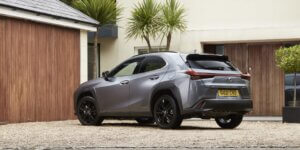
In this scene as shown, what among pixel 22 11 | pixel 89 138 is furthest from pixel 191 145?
pixel 22 11

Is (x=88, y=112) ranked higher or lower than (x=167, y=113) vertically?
lower

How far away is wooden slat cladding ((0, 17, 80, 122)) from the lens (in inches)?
628

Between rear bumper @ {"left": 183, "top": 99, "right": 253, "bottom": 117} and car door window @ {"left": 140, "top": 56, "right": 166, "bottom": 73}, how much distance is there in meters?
1.25

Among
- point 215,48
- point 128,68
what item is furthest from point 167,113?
point 215,48

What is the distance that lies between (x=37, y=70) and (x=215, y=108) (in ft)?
19.2

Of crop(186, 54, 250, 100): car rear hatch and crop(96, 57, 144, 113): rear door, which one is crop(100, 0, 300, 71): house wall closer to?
crop(96, 57, 144, 113): rear door

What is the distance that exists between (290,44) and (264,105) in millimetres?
2190

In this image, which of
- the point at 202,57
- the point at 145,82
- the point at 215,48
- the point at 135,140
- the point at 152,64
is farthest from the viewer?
the point at 215,48

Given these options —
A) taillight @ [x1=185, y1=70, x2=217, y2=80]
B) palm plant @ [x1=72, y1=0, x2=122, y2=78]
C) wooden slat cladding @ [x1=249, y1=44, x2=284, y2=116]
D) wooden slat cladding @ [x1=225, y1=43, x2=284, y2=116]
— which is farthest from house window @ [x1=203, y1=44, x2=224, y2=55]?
taillight @ [x1=185, y1=70, x2=217, y2=80]

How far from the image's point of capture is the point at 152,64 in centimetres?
1405

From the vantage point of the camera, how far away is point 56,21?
58.7ft

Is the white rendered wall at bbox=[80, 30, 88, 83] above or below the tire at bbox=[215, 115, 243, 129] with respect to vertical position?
above

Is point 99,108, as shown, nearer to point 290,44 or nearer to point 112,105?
point 112,105

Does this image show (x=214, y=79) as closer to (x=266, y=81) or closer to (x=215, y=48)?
(x=266, y=81)
